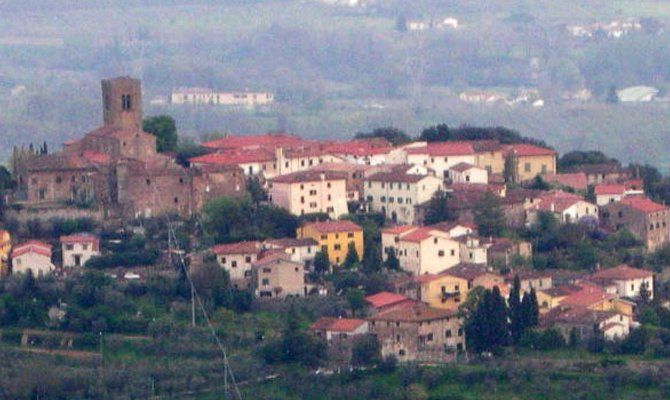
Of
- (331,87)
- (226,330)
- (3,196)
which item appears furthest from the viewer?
(331,87)

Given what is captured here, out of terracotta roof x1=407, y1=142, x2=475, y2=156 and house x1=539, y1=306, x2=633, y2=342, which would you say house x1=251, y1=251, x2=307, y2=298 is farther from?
terracotta roof x1=407, y1=142, x2=475, y2=156

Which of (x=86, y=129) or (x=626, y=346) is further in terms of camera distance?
(x=86, y=129)

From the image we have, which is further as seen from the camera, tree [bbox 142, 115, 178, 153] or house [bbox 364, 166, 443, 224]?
tree [bbox 142, 115, 178, 153]

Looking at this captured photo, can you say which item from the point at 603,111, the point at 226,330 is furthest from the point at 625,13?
the point at 226,330

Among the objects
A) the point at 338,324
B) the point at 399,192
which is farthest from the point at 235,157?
the point at 338,324

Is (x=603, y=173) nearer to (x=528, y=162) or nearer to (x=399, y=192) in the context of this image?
(x=528, y=162)

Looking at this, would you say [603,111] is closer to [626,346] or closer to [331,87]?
[331,87]

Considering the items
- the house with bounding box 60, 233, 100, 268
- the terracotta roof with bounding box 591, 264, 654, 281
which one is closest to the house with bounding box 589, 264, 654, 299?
the terracotta roof with bounding box 591, 264, 654, 281

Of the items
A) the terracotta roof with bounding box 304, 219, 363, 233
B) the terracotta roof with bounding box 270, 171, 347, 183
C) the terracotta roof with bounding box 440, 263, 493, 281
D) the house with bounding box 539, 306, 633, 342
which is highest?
the terracotta roof with bounding box 270, 171, 347, 183
